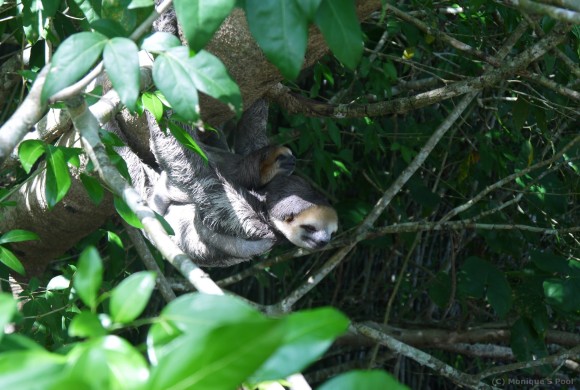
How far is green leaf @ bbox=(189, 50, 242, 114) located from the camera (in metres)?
1.63

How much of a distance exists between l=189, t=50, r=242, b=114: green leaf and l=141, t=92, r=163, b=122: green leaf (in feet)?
3.54

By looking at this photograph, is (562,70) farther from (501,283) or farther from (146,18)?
(146,18)

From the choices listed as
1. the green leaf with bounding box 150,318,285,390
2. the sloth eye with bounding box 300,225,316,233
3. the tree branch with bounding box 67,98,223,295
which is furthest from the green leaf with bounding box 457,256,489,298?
the green leaf with bounding box 150,318,285,390

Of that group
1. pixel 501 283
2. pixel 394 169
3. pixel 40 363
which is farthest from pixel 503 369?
pixel 40 363

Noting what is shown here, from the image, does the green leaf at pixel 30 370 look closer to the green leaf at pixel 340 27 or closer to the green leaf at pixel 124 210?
the green leaf at pixel 340 27

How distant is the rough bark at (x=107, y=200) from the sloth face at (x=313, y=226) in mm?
778

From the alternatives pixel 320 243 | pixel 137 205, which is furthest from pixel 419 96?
pixel 137 205

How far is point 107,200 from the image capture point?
13.0 ft

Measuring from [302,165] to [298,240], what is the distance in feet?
6.72

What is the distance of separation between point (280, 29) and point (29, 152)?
1327 mm

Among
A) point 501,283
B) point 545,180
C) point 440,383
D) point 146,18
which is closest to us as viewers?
point 146,18

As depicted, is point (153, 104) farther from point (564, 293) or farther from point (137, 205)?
point (564, 293)

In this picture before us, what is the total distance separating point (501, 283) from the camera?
465 cm

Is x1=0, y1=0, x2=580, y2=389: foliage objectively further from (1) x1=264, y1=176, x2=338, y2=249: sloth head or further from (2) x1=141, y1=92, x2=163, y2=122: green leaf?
(1) x1=264, y1=176, x2=338, y2=249: sloth head
